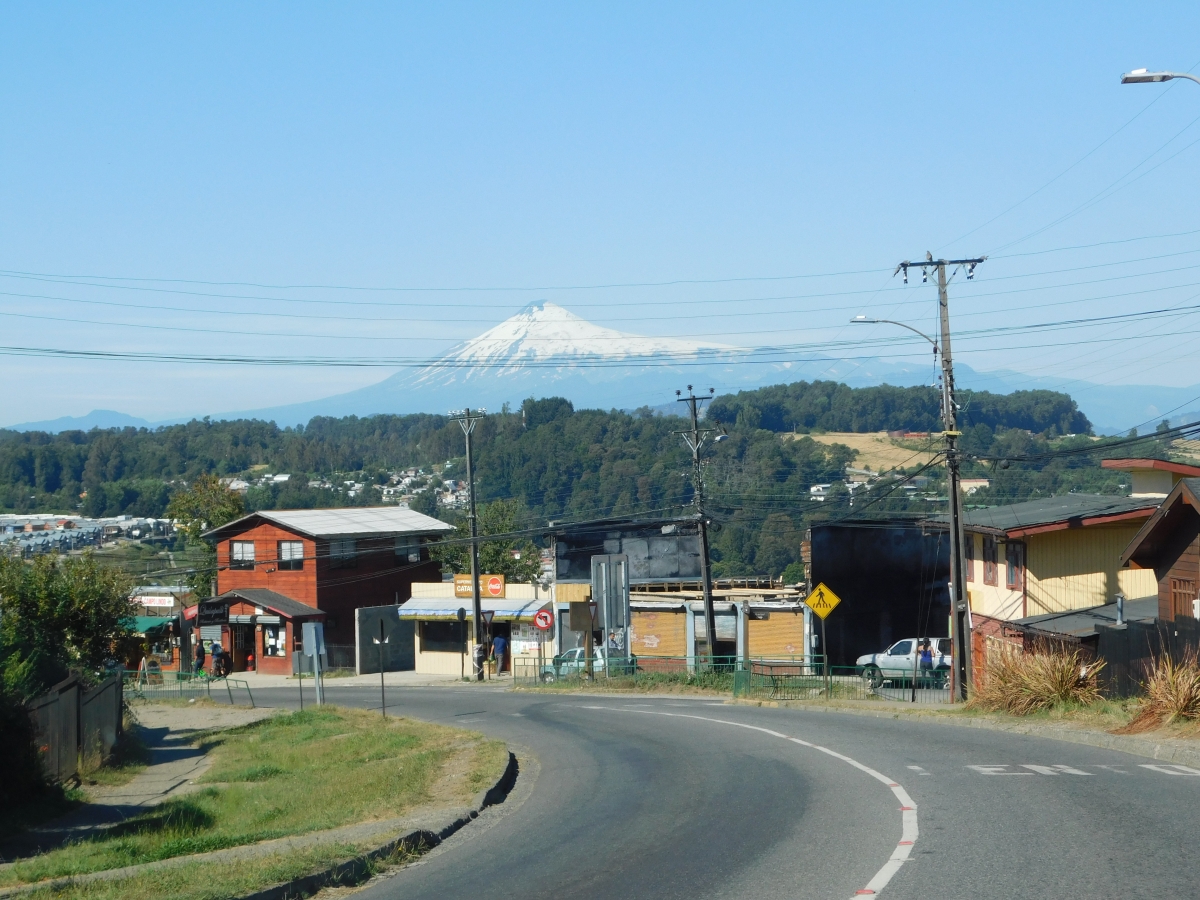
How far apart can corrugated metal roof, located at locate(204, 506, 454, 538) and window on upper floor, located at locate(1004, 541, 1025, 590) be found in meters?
34.8

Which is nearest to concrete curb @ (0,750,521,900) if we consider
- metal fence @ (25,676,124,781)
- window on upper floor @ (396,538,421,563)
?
metal fence @ (25,676,124,781)

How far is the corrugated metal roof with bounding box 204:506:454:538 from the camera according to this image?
199 feet

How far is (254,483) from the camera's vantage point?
504ft

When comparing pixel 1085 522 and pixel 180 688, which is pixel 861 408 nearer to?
pixel 180 688

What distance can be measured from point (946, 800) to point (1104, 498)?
1013 inches

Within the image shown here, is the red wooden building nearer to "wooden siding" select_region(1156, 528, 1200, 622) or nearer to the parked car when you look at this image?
the parked car

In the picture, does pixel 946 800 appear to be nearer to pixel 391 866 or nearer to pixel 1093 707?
pixel 391 866

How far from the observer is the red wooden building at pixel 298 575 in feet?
189

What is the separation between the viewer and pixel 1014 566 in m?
35.0

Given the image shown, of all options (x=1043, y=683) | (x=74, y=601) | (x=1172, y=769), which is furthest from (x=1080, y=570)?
(x=74, y=601)

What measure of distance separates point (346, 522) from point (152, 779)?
41363 millimetres

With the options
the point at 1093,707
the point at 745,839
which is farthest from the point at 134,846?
the point at 1093,707

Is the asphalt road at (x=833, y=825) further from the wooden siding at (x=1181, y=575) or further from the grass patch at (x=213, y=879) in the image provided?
the wooden siding at (x=1181, y=575)

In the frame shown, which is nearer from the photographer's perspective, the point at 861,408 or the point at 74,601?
the point at 74,601
